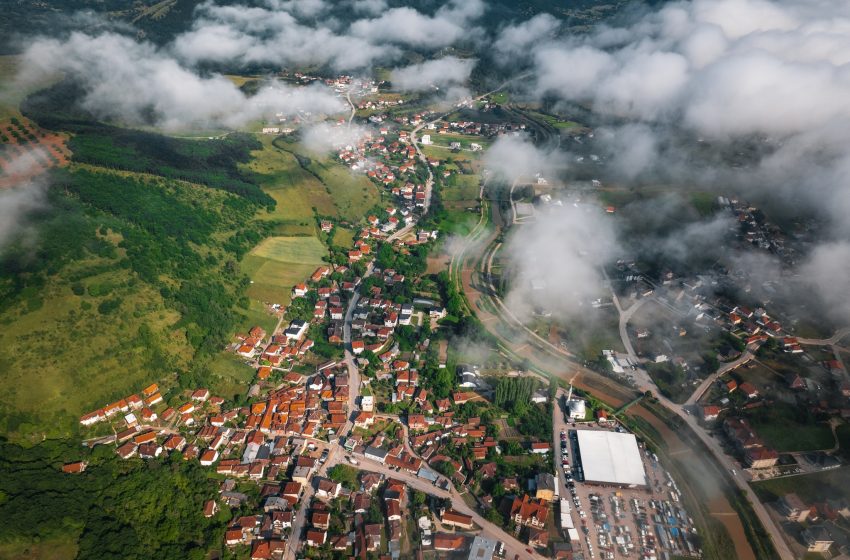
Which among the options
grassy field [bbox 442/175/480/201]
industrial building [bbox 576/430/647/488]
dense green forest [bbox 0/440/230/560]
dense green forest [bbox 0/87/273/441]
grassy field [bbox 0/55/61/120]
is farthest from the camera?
grassy field [bbox 442/175/480/201]

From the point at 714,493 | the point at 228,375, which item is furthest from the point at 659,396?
the point at 228,375

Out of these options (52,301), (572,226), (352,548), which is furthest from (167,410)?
(572,226)

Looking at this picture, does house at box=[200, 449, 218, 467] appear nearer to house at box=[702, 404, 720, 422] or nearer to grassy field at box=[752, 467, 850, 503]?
house at box=[702, 404, 720, 422]

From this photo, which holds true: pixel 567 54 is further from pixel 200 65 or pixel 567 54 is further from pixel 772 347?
pixel 772 347

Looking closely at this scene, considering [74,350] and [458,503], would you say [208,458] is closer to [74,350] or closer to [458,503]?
[74,350]

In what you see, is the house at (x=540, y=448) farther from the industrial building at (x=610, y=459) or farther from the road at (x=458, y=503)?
the road at (x=458, y=503)

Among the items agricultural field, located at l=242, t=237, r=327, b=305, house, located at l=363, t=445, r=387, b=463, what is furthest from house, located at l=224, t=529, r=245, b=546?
agricultural field, located at l=242, t=237, r=327, b=305
